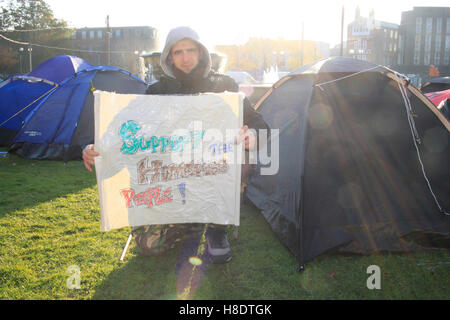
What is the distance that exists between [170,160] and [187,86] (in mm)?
792

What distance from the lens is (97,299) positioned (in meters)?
1.96

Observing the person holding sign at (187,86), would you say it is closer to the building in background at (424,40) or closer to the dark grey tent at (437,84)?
the dark grey tent at (437,84)

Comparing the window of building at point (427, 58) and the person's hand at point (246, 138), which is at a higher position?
the window of building at point (427, 58)

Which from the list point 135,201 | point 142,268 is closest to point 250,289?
point 142,268

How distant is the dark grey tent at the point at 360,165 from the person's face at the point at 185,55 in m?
1.04

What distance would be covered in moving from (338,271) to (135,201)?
1.54 metres

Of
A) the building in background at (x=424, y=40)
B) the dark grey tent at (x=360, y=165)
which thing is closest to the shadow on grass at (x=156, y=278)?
the dark grey tent at (x=360, y=165)

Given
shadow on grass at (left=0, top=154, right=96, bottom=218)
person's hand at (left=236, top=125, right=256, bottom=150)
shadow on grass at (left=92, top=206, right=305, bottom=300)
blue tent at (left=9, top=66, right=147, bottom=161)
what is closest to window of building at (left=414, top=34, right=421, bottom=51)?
blue tent at (left=9, top=66, right=147, bottom=161)

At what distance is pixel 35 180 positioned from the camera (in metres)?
4.46

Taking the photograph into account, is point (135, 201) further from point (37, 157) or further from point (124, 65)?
point (124, 65)

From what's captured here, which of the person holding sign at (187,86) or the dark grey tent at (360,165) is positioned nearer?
the person holding sign at (187,86)

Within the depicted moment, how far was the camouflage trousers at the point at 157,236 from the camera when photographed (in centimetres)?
241

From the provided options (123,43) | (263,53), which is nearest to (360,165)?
(263,53)

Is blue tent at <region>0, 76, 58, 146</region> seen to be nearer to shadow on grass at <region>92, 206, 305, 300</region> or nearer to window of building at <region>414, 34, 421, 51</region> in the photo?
shadow on grass at <region>92, 206, 305, 300</region>
